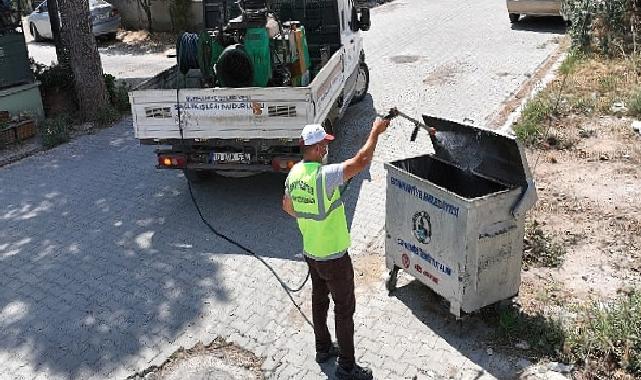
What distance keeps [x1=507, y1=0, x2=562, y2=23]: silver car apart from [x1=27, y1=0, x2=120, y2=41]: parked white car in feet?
36.8

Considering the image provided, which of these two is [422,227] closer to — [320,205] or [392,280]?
[392,280]

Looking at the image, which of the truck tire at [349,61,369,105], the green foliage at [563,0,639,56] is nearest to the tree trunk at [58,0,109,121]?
the truck tire at [349,61,369,105]

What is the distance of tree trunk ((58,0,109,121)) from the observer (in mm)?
10984

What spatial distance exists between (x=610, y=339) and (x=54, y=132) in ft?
29.4

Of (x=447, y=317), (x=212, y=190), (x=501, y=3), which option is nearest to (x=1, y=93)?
(x=212, y=190)

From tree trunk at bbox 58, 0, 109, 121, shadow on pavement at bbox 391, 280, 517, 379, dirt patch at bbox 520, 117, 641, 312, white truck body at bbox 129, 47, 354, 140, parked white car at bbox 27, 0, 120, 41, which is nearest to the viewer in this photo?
shadow on pavement at bbox 391, 280, 517, 379

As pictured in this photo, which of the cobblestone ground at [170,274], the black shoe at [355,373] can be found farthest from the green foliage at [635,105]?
the black shoe at [355,373]

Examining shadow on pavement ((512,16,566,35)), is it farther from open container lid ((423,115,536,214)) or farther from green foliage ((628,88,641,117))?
open container lid ((423,115,536,214))

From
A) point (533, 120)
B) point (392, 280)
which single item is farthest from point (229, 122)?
point (533, 120)

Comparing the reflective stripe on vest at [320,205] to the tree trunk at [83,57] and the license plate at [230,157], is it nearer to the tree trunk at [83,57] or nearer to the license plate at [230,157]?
the license plate at [230,157]

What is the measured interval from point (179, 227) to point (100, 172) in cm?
252

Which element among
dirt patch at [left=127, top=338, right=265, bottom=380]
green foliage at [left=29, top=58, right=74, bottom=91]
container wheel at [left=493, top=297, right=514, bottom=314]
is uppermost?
green foliage at [left=29, top=58, right=74, bottom=91]

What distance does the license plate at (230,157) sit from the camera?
735 cm

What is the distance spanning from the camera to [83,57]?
36.7 ft
